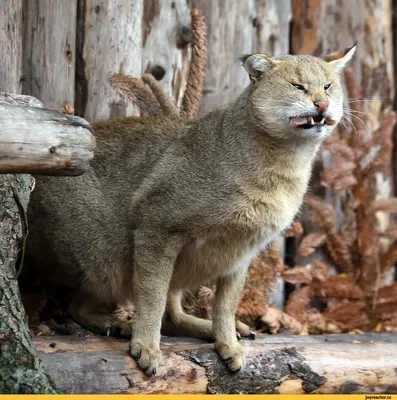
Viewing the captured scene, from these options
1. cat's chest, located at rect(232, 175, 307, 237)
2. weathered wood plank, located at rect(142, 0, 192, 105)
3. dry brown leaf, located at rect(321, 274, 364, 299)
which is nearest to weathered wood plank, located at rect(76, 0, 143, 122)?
weathered wood plank, located at rect(142, 0, 192, 105)

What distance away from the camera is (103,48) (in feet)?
15.4

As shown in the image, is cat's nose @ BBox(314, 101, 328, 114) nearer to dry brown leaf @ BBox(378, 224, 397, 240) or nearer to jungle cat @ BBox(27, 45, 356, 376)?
jungle cat @ BBox(27, 45, 356, 376)

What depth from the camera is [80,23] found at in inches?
184

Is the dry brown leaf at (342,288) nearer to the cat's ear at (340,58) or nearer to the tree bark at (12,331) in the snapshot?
the cat's ear at (340,58)

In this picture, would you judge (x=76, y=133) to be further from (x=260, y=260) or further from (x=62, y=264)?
(x=260, y=260)

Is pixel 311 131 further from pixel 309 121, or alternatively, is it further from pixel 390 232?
pixel 390 232

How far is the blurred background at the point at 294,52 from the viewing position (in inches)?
181

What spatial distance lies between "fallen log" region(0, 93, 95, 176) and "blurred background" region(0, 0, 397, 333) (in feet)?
4.44

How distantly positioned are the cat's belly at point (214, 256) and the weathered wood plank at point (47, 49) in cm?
122

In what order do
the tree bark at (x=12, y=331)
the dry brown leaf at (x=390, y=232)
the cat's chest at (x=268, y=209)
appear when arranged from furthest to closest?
1. the dry brown leaf at (x=390, y=232)
2. the cat's chest at (x=268, y=209)
3. the tree bark at (x=12, y=331)

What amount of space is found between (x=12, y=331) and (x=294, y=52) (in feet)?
10.2

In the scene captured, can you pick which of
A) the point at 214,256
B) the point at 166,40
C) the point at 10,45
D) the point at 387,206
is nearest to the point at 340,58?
the point at 214,256

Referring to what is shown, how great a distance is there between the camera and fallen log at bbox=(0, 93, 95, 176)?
2.86m

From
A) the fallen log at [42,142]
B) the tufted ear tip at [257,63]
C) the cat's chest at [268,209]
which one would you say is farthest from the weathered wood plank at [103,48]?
the fallen log at [42,142]
